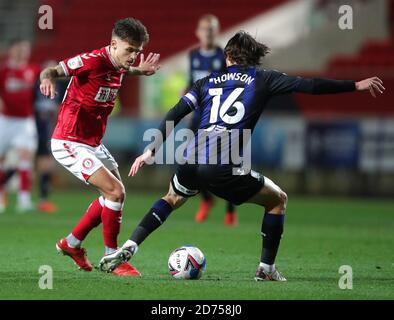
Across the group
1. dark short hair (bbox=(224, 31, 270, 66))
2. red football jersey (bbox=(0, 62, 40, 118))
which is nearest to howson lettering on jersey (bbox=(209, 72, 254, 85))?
dark short hair (bbox=(224, 31, 270, 66))

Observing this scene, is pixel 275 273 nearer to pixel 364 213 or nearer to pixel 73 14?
pixel 364 213

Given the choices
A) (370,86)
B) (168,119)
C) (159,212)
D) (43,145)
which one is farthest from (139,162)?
(43,145)

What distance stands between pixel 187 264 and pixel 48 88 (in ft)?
5.70

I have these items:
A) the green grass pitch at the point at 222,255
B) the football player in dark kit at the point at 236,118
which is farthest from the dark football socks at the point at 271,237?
the green grass pitch at the point at 222,255

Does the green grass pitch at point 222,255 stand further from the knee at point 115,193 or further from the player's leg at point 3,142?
the knee at point 115,193

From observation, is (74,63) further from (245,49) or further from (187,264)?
(187,264)

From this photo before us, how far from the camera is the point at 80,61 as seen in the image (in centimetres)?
760

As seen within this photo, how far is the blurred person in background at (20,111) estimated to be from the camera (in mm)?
14031

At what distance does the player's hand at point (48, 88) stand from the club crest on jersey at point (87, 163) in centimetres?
70

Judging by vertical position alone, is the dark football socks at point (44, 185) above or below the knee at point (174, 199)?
below

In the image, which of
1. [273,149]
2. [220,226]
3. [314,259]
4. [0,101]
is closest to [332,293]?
[314,259]

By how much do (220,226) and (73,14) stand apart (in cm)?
1239

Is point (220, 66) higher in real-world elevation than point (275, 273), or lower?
higher

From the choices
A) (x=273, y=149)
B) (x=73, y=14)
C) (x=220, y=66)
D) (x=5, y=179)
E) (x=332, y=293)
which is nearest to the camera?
(x=332, y=293)
